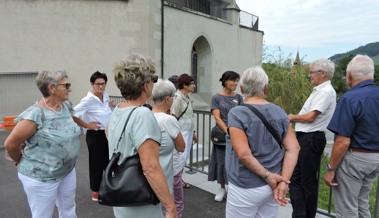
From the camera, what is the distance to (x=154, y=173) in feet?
5.61

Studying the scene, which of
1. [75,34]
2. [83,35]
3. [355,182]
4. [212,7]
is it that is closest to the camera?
[355,182]

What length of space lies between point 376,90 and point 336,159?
0.69 m

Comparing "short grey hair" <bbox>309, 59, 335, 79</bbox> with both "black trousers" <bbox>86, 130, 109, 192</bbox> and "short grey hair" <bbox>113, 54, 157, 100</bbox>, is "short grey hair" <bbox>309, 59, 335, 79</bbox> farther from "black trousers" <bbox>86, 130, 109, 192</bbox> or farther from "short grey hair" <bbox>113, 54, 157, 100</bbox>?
"black trousers" <bbox>86, 130, 109, 192</bbox>

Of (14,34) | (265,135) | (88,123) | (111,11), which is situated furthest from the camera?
(111,11)

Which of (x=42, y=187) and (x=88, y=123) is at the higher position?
(x=88, y=123)

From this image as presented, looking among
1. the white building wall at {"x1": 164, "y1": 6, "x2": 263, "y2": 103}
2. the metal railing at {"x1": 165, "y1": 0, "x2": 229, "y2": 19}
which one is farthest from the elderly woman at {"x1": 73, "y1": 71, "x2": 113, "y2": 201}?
the metal railing at {"x1": 165, "y1": 0, "x2": 229, "y2": 19}

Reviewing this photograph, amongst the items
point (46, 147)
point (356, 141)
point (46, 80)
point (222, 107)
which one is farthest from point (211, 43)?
point (46, 147)

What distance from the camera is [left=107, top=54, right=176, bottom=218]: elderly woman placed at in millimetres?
1715

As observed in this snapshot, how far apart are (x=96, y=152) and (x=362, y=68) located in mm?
3181

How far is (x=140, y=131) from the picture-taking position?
1720 mm

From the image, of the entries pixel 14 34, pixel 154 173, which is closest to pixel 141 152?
A: pixel 154 173

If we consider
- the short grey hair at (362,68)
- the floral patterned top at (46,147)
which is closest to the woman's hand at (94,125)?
the floral patterned top at (46,147)

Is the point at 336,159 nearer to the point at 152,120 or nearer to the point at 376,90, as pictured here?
the point at 376,90

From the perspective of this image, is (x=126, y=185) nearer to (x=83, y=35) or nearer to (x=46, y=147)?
(x=46, y=147)
